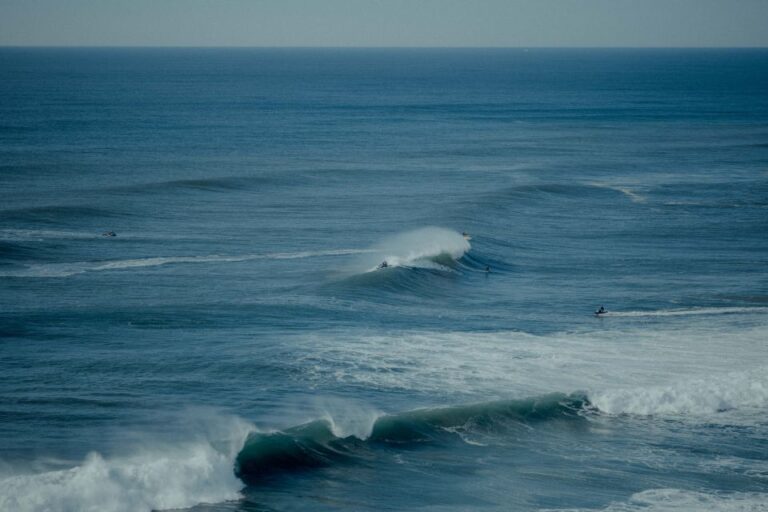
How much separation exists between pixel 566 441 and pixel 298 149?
64382mm

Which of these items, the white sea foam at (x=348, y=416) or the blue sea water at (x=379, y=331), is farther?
the white sea foam at (x=348, y=416)

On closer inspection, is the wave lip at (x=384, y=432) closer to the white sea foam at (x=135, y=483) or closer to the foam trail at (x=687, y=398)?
the white sea foam at (x=135, y=483)

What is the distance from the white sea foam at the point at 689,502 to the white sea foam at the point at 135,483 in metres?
7.96

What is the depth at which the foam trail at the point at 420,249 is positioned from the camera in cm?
4709

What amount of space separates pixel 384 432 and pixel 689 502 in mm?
8192

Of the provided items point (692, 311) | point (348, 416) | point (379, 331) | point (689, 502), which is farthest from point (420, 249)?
point (689, 502)

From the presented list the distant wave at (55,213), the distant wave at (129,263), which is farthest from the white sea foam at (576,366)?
the distant wave at (55,213)

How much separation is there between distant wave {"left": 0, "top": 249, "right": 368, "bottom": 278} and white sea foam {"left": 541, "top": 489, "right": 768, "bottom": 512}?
27.7 m

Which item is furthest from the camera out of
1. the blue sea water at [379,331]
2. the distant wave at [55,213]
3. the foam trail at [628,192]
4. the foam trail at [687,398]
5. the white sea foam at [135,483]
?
the foam trail at [628,192]

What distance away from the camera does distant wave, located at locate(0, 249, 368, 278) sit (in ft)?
143

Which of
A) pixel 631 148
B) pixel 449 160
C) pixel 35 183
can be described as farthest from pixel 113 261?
pixel 631 148

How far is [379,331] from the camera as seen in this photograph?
1406 inches

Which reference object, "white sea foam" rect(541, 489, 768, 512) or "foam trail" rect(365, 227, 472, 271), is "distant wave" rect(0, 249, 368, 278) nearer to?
"foam trail" rect(365, 227, 472, 271)

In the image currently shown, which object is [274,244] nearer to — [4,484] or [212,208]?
Answer: [212,208]
